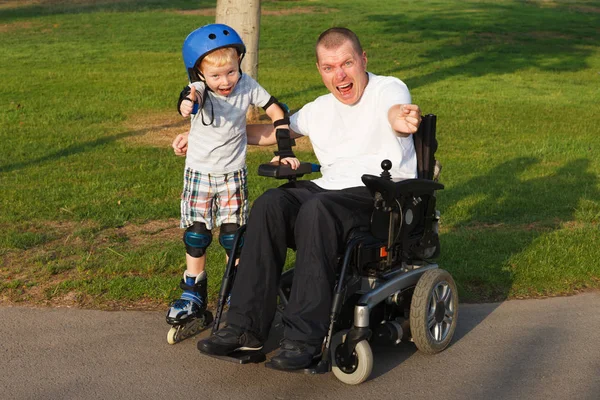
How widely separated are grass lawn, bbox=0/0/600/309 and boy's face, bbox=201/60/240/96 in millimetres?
1415

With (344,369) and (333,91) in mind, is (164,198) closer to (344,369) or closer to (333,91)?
(333,91)

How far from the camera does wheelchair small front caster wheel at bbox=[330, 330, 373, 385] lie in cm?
455

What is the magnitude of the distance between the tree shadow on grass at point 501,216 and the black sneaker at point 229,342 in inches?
74.4

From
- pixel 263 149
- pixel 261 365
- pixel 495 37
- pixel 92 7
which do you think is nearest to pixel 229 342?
pixel 261 365

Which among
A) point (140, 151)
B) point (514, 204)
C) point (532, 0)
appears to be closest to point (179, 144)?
point (514, 204)

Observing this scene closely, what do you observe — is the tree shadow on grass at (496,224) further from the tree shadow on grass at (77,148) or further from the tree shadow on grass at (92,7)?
the tree shadow on grass at (92,7)

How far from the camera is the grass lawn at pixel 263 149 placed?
6387mm

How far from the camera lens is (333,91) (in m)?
5.25

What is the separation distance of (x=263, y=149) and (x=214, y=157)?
609cm

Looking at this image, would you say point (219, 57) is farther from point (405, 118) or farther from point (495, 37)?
point (495, 37)

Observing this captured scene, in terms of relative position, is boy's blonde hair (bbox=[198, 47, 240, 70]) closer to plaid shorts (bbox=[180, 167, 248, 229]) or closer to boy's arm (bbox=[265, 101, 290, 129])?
boy's arm (bbox=[265, 101, 290, 129])

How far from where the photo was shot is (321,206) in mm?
4633

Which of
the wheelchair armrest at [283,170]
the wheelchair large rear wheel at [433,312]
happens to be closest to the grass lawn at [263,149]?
the wheelchair large rear wheel at [433,312]

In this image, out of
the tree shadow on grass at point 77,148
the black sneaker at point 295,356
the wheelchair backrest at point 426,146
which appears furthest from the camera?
the tree shadow on grass at point 77,148
